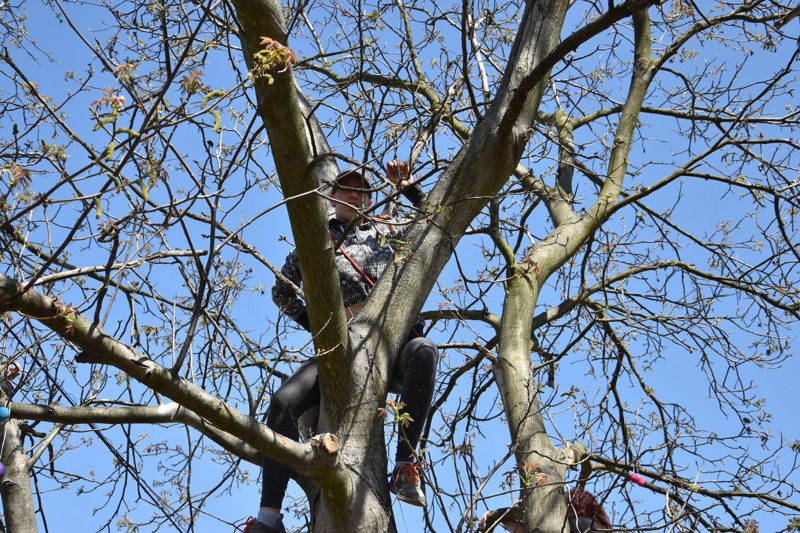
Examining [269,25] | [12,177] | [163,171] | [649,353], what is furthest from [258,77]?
[649,353]

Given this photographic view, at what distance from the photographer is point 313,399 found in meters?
3.48

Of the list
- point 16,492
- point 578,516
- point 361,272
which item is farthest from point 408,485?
point 16,492

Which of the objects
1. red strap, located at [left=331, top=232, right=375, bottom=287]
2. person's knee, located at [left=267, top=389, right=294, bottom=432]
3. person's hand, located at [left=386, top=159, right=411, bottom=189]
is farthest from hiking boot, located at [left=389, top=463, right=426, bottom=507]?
person's hand, located at [left=386, top=159, right=411, bottom=189]

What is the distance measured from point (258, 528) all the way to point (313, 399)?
0.54m

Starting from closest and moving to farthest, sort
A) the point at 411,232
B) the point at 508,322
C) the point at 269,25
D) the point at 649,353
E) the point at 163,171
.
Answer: the point at 163,171 < the point at 269,25 < the point at 411,232 < the point at 508,322 < the point at 649,353

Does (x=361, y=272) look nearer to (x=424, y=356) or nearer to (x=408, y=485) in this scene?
(x=424, y=356)

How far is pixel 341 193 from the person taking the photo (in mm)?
4027

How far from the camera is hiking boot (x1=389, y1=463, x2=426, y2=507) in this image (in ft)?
10.4

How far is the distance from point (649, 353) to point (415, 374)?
A: 8.99 feet

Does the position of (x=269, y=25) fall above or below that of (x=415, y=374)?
above

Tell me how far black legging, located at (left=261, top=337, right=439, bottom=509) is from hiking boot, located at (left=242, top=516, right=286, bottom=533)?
8 cm

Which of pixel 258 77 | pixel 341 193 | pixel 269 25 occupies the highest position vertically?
pixel 341 193

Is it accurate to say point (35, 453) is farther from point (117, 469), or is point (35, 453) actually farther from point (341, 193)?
point (341, 193)

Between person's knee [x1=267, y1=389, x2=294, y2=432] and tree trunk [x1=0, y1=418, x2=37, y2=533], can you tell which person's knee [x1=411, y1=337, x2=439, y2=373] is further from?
tree trunk [x1=0, y1=418, x2=37, y2=533]
